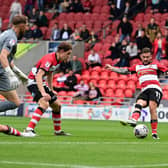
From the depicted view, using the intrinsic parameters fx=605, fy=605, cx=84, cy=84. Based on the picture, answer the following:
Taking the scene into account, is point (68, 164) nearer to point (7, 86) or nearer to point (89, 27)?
point (7, 86)

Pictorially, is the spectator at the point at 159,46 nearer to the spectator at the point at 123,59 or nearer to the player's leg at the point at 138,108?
the spectator at the point at 123,59

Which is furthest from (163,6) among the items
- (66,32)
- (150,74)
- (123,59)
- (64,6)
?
(150,74)

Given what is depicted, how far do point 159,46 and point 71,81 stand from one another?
441 centimetres

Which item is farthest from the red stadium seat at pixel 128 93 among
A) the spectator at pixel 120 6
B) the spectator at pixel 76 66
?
the spectator at pixel 120 6

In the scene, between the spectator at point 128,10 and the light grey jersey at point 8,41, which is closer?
the light grey jersey at point 8,41

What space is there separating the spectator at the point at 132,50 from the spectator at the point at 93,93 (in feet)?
7.68

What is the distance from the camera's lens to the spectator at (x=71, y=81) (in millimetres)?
27969

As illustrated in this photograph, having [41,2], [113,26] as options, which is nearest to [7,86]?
[113,26]

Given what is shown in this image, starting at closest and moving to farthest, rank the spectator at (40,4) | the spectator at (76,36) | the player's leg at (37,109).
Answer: the player's leg at (37,109) < the spectator at (76,36) < the spectator at (40,4)

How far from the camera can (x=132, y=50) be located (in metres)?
27.8

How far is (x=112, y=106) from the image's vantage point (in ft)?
84.4

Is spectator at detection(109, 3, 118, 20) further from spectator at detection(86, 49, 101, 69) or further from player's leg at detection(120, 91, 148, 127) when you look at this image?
player's leg at detection(120, 91, 148, 127)

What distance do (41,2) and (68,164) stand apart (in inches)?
1109

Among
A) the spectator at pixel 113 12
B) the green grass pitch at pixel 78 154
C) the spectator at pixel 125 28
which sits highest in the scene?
the spectator at pixel 113 12
